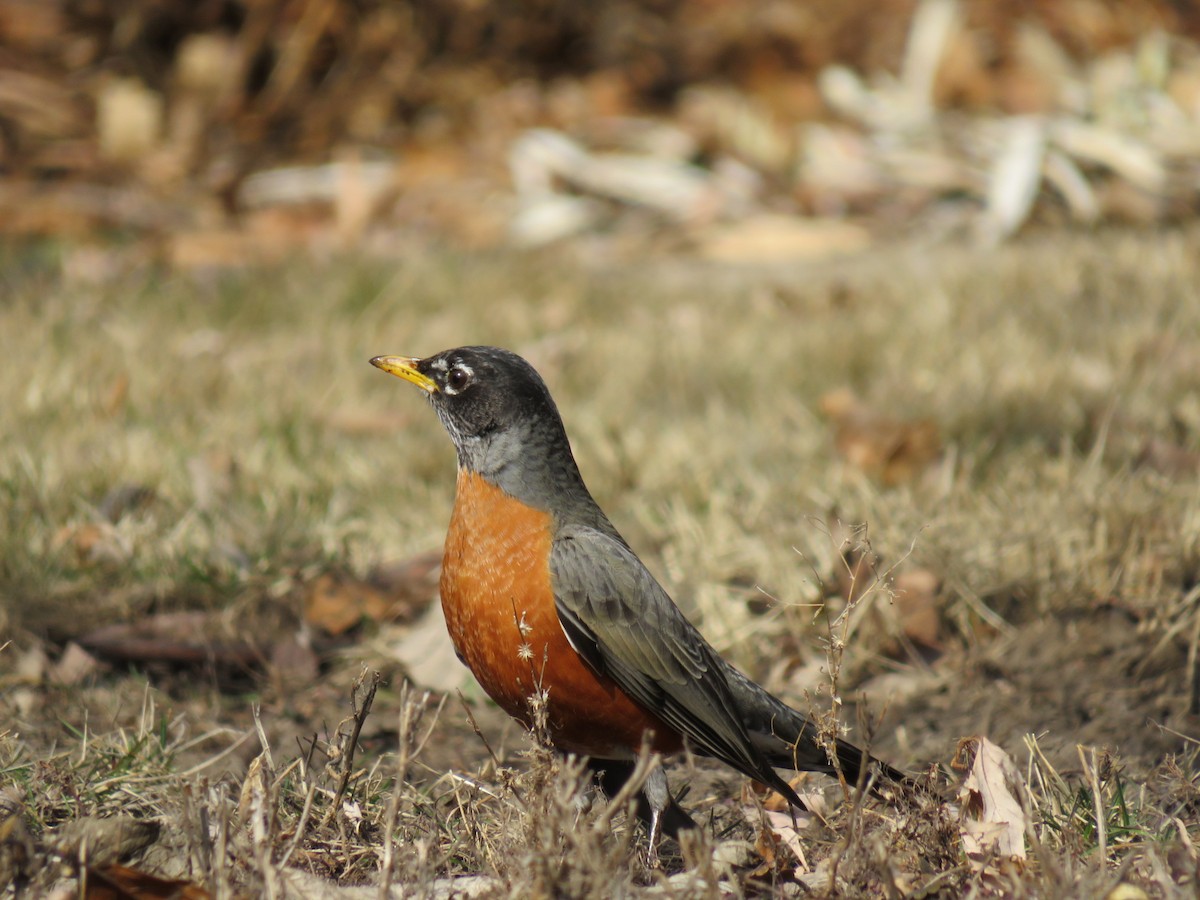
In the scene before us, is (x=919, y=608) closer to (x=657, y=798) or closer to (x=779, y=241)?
(x=657, y=798)

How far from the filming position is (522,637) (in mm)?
2619

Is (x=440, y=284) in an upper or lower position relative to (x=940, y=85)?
lower

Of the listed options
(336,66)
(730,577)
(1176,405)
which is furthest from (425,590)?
(336,66)

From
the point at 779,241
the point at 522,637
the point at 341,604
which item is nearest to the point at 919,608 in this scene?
the point at 522,637

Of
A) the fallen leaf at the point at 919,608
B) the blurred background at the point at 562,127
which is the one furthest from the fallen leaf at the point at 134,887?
the blurred background at the point at 562,127

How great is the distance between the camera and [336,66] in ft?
32.2

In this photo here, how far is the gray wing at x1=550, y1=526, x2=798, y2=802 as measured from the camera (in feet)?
8.96

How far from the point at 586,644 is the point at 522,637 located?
6.5 inches

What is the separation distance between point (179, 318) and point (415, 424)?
1597mm

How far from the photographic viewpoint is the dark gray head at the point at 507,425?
3000mm

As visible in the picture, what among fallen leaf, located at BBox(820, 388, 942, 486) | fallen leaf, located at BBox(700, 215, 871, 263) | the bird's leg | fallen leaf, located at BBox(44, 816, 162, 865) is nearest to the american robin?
the bird's leg

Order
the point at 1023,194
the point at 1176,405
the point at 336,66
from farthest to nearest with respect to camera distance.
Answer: the point at 336,66, the point at 1023,194, the point at 1176,405

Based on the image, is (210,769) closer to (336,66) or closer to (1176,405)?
(1176,405)

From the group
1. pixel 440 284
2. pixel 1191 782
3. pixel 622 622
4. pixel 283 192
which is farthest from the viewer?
pixel 283 192
